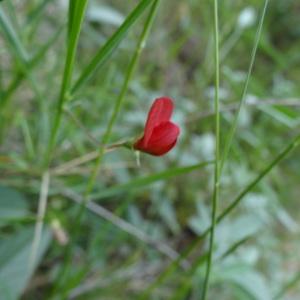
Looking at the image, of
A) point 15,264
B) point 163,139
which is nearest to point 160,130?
point 163,139

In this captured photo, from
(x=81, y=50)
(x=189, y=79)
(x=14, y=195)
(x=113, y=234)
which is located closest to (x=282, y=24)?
(x=189, y=79)

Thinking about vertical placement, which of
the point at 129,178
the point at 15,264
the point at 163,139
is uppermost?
the point at 129,178

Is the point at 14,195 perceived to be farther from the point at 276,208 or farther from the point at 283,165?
the point at 283,165

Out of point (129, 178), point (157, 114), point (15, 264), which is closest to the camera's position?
point (157, 114)

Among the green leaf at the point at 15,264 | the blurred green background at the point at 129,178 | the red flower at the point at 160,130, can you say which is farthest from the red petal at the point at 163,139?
the green leaf at the point at 15,264

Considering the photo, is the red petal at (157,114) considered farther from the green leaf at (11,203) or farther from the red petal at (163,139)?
the green leaf at (11,203)

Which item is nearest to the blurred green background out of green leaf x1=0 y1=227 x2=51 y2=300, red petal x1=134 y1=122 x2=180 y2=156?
green leaf x1=0 y1=227 x2=51 y2=300

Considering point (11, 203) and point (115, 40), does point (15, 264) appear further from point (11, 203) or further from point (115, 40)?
point (115, 40)
